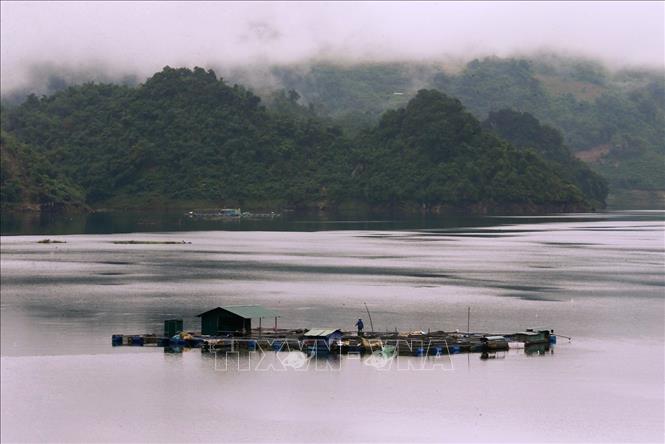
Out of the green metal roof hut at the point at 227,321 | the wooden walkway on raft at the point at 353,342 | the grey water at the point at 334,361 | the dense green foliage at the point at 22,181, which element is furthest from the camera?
the dense green foliage at the point at 22,181

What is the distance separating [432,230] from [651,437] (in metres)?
118

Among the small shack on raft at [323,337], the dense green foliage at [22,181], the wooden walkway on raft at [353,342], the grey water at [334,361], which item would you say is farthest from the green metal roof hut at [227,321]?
the dense green foliage at [22,181]

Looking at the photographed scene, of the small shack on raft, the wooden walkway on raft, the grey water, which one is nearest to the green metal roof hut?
the wooden walkway on raft

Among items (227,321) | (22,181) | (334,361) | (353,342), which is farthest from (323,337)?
(22,181)

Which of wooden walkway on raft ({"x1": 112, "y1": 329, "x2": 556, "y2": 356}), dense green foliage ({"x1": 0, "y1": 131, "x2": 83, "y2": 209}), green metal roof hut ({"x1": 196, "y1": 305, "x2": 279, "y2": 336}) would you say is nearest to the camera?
wooden walkway on raft ({"x1": 112, "y1": 329, "x2": 556, "y2": 356})

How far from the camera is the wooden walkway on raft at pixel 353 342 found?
5362 cm

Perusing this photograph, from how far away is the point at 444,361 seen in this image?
52.2 m

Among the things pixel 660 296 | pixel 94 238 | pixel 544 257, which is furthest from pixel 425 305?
pixel 94 238

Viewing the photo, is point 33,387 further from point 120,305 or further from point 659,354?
point 659,354

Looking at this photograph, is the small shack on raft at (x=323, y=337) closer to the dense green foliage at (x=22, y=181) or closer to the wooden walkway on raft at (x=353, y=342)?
the wooden walkway on raft at (x=353, y=342)

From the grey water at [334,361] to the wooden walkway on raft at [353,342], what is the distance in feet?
3.17

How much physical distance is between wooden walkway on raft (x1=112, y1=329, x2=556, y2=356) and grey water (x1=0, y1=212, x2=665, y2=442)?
3.17 ft

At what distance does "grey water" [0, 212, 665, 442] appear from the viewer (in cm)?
4138

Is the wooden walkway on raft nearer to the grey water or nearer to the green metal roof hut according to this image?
the green metal roof hut
